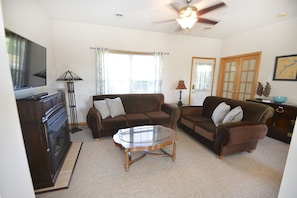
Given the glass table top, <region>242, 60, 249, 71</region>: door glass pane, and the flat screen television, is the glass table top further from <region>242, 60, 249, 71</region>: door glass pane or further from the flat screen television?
<region>242, 60, 249, 71</region>: door glass pane

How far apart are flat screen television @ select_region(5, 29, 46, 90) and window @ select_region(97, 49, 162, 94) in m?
1.59

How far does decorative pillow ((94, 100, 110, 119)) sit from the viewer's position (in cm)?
291

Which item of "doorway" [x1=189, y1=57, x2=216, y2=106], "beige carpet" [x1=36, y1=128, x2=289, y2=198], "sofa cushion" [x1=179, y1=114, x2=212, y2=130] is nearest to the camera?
"beige carpet" [x1=36, y1=128, x2=289, y2=198]

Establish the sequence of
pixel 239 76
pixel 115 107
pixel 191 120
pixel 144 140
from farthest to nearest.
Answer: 1. pixel 239 76
2. pixel 115 107
3. pixel 191 120
4. pixel 144 140

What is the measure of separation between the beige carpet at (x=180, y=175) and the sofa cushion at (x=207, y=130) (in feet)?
0.98

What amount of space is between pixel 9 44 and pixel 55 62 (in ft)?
7.01

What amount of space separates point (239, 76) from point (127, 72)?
3.34m

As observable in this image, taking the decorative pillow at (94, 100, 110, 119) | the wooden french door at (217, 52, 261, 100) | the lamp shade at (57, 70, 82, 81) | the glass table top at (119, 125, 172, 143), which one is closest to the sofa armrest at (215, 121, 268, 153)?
the glass table top at (119, 125, 172, 143)

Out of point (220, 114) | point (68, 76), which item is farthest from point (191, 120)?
point (68, 76)

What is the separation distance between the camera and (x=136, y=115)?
320 centimetres

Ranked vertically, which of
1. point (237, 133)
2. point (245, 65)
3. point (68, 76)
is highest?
point (245, 65)

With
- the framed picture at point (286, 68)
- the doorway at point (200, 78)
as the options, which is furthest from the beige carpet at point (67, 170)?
the framed picture at point (286, 68)

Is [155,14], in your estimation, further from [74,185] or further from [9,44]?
[74,185]

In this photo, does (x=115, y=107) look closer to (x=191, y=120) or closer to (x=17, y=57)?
(x=191, y=120)
